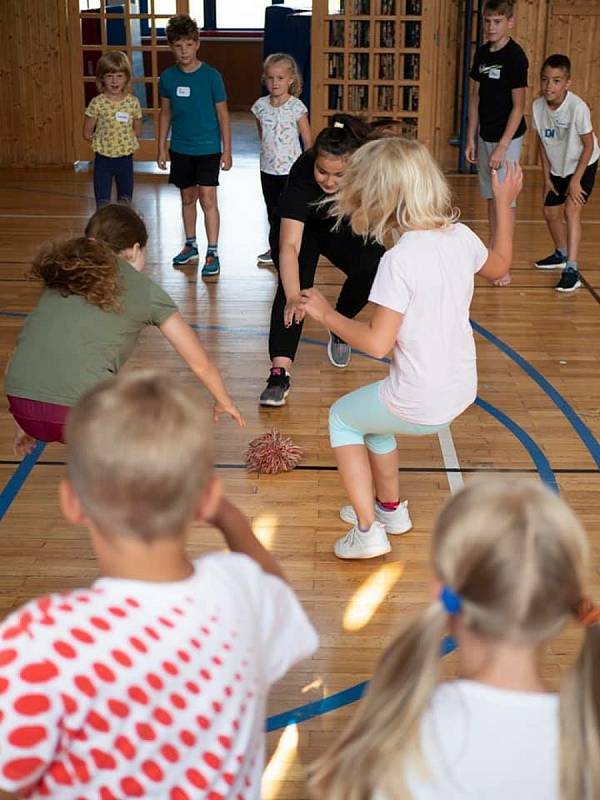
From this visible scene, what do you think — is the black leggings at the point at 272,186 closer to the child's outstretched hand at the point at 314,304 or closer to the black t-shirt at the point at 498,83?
the black t-shirt at the point at 498,83

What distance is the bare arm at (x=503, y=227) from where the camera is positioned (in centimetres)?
304

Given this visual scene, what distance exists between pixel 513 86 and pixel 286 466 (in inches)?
141

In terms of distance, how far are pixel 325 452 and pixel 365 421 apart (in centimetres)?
113

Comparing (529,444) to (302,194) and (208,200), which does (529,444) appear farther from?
(208,200)

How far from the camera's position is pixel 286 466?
4020mm

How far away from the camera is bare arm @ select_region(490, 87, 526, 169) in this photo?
6.54 m

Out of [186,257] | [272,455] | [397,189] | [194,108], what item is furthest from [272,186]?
[397,189]

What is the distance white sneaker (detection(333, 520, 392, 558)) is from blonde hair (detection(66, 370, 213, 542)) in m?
2.01

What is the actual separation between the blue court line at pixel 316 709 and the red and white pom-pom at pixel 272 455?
136cm

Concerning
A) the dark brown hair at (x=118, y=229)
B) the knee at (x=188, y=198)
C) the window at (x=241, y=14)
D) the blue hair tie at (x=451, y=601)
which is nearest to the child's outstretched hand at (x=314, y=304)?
the dark brown hair at (x=118, y=229)

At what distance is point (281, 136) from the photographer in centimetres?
639

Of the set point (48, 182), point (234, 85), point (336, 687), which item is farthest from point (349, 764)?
point (234, 85)

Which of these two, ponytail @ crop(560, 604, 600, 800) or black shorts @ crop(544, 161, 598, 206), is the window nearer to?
black shorts @ crop(544, 161, 598, 206)

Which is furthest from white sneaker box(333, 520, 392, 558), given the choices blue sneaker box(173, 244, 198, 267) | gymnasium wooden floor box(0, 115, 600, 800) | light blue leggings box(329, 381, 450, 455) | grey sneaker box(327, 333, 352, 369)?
blue sneaker box(173, 244, 198, 267)
